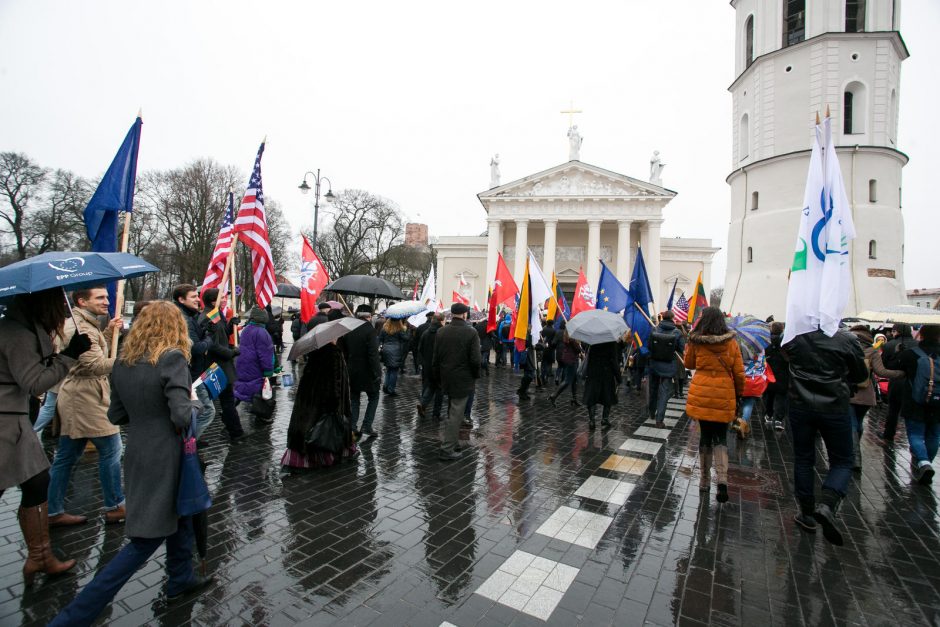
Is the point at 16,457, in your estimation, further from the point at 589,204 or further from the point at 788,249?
the point at 589,204

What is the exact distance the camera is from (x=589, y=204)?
37.1 metres

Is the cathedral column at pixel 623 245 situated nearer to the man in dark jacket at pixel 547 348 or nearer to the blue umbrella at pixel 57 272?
the man in dark jacket at pixel 547 348

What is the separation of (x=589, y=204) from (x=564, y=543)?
36520mm

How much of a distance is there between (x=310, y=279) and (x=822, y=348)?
7.86m

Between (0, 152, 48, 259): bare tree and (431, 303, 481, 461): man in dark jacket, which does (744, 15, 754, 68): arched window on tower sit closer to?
(431, 303, 481, 461): man in dark jacket

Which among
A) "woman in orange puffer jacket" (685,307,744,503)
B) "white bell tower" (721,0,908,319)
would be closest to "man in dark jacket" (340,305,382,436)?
"woman in orange puffer jacket" (685,307,744,503)

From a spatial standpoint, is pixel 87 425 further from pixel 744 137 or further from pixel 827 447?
pixel 744 137

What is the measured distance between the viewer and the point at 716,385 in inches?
179

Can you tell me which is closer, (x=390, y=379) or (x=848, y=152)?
(x=390, y=379)

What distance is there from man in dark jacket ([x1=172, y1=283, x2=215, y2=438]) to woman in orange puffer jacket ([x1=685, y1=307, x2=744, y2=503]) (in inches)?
209

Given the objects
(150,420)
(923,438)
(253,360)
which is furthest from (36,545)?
(923,438)

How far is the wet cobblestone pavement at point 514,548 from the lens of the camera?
8.95 feet

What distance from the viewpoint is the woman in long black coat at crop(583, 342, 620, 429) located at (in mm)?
7320

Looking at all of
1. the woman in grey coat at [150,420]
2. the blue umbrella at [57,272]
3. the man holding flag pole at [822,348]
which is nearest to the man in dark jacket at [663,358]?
the man holding flag pole at [822,348]
